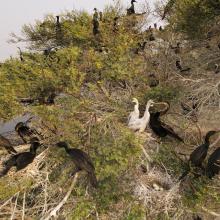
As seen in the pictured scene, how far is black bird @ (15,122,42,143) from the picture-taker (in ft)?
30.3

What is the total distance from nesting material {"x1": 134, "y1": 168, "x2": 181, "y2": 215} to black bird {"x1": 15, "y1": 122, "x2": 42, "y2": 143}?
2.53m

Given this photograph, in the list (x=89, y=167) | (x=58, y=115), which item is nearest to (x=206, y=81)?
(x=58, y=115)

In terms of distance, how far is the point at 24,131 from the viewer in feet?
31.2

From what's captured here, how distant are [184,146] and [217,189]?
1.40 meters

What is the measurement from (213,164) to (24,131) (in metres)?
4.22

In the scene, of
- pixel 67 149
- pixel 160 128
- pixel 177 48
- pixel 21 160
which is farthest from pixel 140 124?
pixel 177 48

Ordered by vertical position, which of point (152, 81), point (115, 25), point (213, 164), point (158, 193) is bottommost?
point (158, 193)

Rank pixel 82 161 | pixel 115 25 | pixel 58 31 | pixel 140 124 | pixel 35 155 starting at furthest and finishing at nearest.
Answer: pixel 58 31 → pixel 115 25 → pixel 140 124 → pixel 35 155 → pixel 82 161

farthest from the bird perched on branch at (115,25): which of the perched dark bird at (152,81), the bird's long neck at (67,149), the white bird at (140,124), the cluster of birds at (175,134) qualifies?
the bird's long neck at (67,149)

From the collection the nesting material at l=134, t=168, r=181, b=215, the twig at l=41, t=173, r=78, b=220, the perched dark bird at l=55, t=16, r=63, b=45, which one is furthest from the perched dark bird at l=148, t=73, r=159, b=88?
the twig at l=41, t=173, r=78, b=220

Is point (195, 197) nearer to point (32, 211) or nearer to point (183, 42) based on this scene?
point (32, 211)

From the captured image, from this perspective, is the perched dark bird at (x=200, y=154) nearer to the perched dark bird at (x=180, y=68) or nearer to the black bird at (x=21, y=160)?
the black bird at (x=21, y=160)

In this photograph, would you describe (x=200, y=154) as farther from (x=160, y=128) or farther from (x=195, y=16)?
(x=195, y=16)

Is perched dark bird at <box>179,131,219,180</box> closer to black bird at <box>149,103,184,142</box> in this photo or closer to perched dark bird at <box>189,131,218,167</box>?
perched dark bird at <box>189,131,218,167</box>
